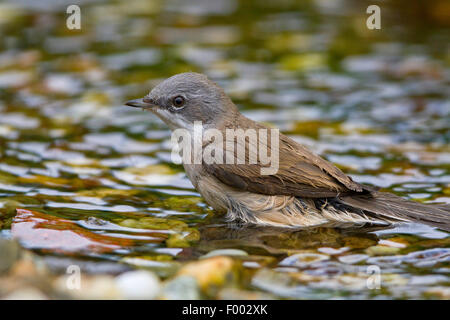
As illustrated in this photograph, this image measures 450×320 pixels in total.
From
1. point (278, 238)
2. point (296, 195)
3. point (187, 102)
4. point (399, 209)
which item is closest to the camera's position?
point (278, 238)

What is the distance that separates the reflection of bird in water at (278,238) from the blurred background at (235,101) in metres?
0.02

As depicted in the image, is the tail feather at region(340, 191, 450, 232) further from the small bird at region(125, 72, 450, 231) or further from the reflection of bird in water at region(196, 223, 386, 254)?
the reflection of bird in water at region(196, 223, 386, 254)

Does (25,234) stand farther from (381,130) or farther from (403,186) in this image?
(381,130)

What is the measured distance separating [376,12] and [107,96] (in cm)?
652

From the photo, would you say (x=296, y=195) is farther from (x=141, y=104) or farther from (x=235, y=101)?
(x=235, y=101)

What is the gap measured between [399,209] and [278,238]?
1.12 m

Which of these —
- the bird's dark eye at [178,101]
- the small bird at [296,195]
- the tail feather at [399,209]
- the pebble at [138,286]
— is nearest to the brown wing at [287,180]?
the small bird at [296,195]

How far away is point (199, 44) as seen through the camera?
1190cm

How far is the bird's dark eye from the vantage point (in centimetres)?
675

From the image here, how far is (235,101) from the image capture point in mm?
9773

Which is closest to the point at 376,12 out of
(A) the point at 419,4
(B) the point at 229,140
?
(A) the point at 419,4

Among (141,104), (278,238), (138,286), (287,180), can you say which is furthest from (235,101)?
(138,286)

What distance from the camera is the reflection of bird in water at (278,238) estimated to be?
584cm

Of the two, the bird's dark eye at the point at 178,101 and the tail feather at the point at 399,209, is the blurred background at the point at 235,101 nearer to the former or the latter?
the tail feather at the point at 399,209
